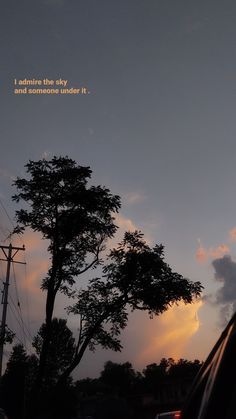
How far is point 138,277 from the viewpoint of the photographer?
2575cm

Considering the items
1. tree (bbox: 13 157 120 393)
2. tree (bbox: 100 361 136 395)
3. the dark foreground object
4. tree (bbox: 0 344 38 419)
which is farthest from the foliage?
tree (bbox: 100 361 136 395)

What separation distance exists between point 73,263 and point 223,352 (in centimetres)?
2393

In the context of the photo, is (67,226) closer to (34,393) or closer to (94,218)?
(94,218)

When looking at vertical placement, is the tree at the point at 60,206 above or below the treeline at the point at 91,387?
above

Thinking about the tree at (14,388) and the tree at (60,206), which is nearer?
the tree at (60,206)

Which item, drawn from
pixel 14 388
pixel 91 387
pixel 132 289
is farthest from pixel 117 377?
pixel 132 289

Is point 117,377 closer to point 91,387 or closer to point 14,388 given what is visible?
point 91,387

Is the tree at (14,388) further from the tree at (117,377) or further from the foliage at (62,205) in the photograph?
the tree at (117,377)

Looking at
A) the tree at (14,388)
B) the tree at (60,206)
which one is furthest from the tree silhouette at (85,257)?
the tree at (14,388)

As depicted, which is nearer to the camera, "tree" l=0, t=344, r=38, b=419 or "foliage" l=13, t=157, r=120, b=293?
"foliage" l=13, t=157, r=120, b=293

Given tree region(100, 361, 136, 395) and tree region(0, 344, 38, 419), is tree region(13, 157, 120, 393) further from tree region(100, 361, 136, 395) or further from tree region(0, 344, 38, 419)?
tree region(100, 361, 136, 395)

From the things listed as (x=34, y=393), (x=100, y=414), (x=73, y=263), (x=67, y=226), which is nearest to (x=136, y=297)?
(x=73, y=263)

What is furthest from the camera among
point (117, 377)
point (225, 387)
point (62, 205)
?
point (117, 377)

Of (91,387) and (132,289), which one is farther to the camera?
(91,387)
